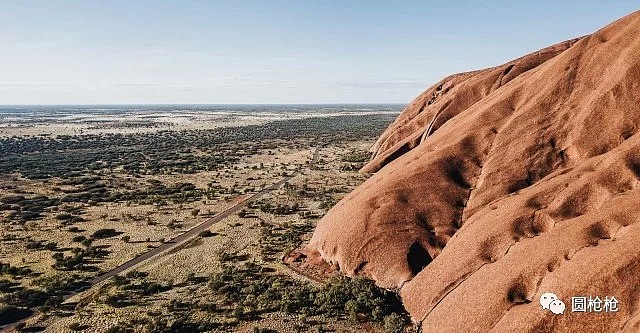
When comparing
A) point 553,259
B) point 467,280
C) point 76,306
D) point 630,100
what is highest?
point 630,100

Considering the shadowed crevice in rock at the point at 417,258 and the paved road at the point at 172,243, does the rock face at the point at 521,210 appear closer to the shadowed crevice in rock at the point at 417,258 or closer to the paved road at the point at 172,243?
the shadowed crevice in rock at the point at 417,258

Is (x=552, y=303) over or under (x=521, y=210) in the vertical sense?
under

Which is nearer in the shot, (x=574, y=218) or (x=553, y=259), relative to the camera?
(x=553, y=259)

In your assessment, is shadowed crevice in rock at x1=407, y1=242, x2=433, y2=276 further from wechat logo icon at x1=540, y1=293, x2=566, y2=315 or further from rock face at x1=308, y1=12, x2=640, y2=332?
wechat logo icon at x1=540, y1=293, x2=566, y2=315

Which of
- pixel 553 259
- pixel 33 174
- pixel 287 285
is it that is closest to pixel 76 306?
pixel 287 285

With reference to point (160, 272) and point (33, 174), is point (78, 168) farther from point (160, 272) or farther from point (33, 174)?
point (160, 272)

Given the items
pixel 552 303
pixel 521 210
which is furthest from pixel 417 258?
pixel 552 303

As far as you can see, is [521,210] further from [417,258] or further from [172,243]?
[172,243]

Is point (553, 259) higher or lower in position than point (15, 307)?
higher

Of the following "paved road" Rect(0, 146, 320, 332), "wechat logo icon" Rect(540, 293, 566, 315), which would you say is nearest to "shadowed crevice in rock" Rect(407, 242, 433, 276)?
"wechat logo icon" Rect(540, 293, 566, 315)
